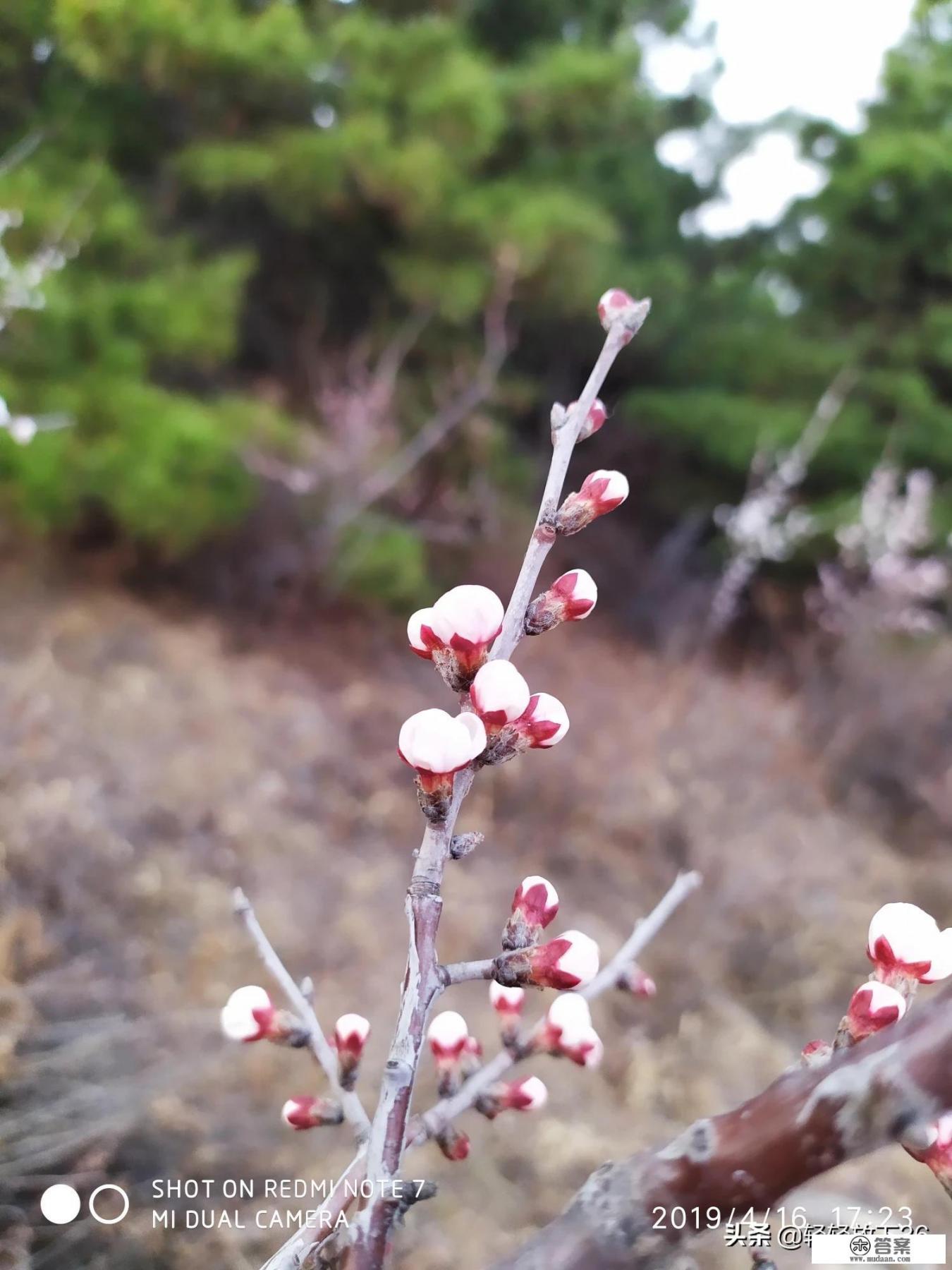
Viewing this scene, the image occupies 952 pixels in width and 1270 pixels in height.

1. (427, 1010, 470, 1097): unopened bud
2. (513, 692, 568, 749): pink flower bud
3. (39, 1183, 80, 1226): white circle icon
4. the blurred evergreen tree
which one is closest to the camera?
(513, 692, 568, 749): pink flower bud

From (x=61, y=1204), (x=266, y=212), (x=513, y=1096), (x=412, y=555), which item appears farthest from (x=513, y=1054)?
(x=266, y=212)

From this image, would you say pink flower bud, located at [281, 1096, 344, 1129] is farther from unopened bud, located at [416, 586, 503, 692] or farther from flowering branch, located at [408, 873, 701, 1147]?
unopened bud, located at [416, 586, 503, 692]

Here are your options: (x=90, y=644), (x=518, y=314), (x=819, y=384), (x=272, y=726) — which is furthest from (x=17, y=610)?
(x=819, y=384)

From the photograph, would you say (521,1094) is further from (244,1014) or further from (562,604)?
(562,604)

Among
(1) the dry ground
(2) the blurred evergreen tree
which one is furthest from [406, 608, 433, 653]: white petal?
(2) the blurred evergreen tree

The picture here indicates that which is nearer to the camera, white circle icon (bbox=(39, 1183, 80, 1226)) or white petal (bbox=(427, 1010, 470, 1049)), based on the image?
white petal (bbox=(427, 1010, 470, 1049))

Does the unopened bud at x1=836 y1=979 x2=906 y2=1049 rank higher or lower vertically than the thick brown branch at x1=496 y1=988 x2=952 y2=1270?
higher

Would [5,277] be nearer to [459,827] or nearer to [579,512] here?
[459,827]
